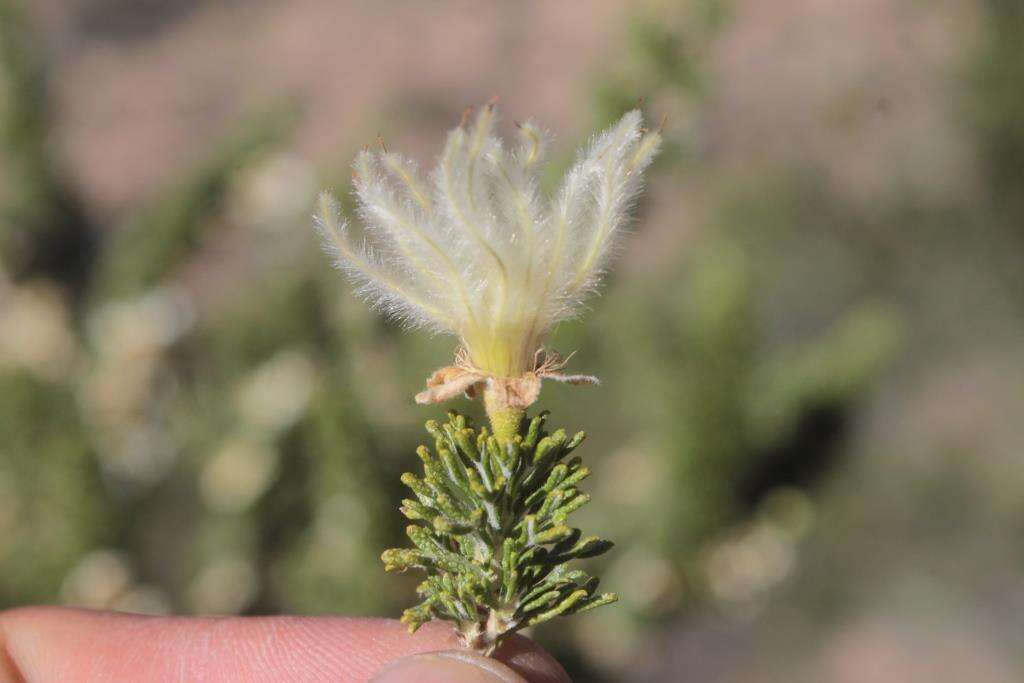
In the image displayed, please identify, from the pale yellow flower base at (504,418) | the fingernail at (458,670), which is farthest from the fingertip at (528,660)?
the pale yellow flower base at (504,418)

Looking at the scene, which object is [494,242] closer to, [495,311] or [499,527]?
[495,311]

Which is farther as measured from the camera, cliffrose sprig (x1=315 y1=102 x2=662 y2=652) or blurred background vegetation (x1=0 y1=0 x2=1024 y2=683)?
blurred background vegetation (x1=0 y1=0 x2=1024 y2=683)

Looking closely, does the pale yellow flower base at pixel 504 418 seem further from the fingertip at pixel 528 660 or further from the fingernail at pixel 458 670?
the fingertip at pixel 528 660

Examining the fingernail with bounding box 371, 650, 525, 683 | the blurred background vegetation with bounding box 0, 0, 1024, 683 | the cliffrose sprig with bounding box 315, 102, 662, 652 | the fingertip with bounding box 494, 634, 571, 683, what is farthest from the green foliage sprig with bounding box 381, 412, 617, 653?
the blurred background vegetation with bounding box 0, 0, 1024, 683

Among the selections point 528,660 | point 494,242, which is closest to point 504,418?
point 494,242

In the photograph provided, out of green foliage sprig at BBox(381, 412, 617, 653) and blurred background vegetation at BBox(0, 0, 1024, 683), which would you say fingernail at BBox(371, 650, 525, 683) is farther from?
blurred background vegetation at BBox(0, 0, 1024, 683)

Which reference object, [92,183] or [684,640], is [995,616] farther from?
[92,183]
